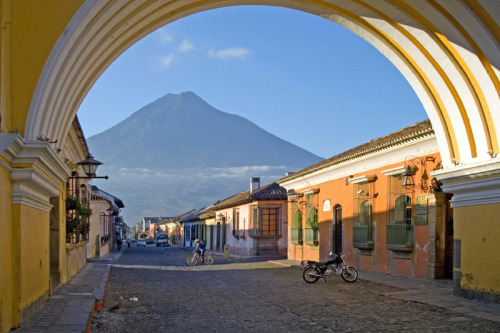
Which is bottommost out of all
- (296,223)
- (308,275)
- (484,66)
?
(308,275)

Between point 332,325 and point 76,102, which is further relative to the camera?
point 76,102

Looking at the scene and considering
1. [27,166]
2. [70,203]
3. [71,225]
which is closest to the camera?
[27,166]

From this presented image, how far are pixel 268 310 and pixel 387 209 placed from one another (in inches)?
305

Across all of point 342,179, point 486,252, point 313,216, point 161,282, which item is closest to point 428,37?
point 486,252

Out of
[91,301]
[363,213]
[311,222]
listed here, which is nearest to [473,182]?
[91,301]

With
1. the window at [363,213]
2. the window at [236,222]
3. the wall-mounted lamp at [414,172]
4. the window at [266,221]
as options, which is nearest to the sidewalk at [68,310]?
the wall-mounted lamp at [414,172]

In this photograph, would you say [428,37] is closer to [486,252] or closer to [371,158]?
[486,252]

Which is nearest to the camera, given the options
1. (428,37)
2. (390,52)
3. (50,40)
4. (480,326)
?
(50,40)

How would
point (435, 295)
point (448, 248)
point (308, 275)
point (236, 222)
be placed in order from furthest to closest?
point (236, 222)
point (308, 275)
point (448, 248)
point (435, 295)

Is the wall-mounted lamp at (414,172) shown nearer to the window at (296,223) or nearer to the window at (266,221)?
the window at (296,223)

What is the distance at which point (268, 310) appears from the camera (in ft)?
32.0

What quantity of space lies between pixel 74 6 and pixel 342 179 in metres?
14.4

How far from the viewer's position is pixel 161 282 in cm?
1542

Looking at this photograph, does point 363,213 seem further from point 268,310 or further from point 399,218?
point 268,310
